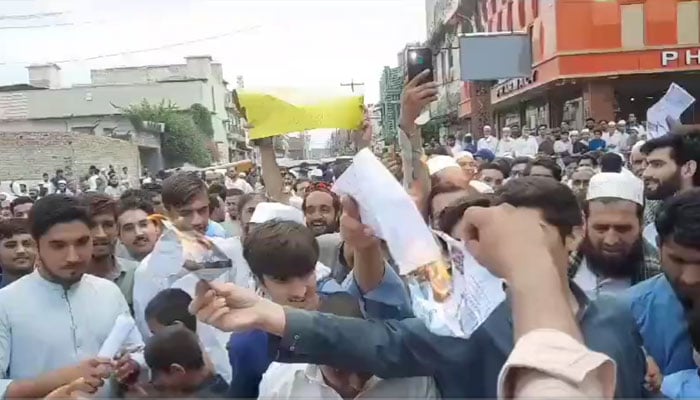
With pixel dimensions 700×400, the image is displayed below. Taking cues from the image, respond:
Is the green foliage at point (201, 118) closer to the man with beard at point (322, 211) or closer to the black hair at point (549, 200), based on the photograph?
the man with beard at point (322, 211)

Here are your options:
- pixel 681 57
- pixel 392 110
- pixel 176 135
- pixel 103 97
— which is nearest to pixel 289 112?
pixel 392 110

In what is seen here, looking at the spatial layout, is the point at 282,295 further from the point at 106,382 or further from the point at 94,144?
the point at 94,144

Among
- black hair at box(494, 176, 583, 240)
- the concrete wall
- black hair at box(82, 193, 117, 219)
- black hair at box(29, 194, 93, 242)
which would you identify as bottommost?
black hair at box(82, 193, 117, 219)

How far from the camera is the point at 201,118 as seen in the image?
180 ft

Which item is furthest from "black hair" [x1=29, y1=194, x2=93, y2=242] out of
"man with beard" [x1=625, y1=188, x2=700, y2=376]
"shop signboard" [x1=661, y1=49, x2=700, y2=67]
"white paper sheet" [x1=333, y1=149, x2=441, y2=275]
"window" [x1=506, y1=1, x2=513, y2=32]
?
"window" [x1=506, y1=1, x2=513, y2=32]

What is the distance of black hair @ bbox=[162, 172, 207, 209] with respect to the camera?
468 cm

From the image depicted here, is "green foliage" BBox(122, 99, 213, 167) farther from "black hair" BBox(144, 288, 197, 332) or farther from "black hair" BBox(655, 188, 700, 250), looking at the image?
"black hair" BBox(655, 188, 700, 250)

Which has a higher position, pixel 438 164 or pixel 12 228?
pixel 438 164

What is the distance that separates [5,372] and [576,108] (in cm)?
2299

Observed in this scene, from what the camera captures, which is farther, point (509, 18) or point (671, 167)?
point (509, 18)

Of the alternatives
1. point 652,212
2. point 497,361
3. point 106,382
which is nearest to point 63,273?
point 106,382

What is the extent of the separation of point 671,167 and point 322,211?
1962 millimetres

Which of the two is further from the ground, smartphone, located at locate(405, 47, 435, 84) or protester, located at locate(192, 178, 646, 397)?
smartphone, located at locate(405, 47, 435, 84)

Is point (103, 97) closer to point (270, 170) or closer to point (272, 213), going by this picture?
point (270, 170)
